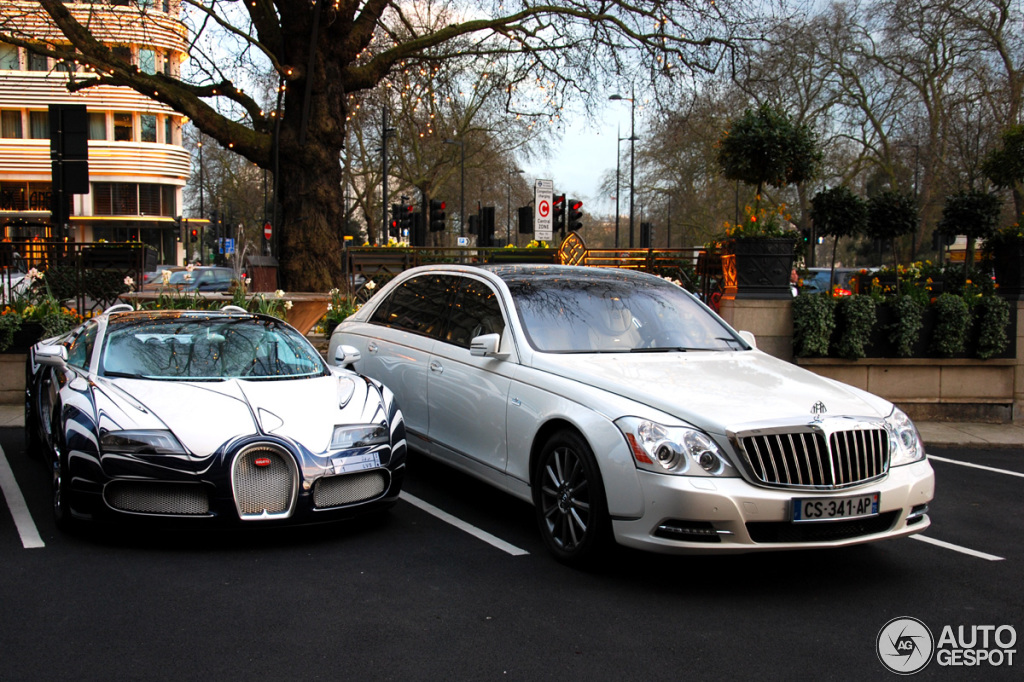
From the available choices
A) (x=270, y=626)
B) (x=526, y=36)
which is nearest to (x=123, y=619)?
(x=270, y=626)

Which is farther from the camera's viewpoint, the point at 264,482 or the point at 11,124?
the point at 11,124

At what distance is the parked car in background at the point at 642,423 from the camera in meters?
4.61

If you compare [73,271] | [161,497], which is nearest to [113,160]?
[73,271]

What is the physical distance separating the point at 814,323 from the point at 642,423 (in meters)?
6.54

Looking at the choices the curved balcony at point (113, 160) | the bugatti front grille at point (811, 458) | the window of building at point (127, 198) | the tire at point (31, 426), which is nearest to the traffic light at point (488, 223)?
the tire at point (31, 426)

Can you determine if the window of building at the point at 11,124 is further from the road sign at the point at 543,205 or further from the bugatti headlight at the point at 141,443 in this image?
the bugatti headlight at the point at 141,443

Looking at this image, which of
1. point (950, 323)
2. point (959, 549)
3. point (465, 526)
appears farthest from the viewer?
point (950, 323)

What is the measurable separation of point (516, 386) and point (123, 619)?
2.49m

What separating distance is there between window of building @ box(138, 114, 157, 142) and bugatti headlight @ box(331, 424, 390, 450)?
6465 centimetres

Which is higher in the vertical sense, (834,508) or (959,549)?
(834,508)

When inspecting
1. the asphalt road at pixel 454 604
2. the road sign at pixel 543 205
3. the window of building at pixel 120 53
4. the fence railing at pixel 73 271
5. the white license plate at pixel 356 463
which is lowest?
the asphalt road at pixel 454 604

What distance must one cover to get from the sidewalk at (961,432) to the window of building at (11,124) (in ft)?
193

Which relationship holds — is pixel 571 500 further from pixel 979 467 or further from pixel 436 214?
pixel 436 214

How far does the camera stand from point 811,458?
4.70 m
